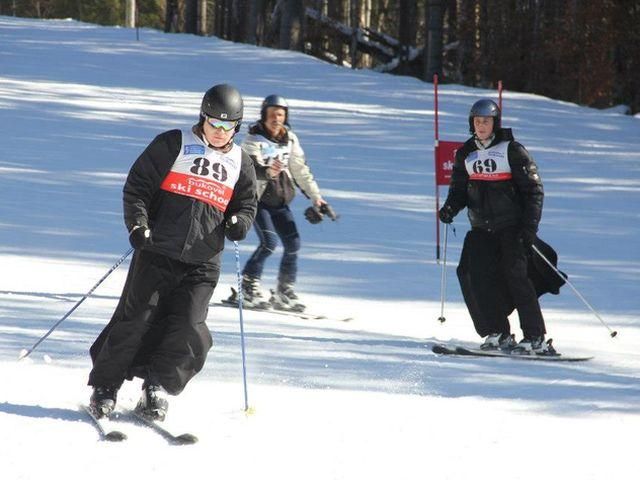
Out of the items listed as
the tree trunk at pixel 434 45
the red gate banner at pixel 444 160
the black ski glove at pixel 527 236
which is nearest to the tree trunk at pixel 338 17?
the tree trunk at pixel 434 45

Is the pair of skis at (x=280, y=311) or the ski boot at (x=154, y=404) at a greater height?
the ski boot at (x=154, y=404)

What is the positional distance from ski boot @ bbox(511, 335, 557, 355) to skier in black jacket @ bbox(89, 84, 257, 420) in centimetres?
338

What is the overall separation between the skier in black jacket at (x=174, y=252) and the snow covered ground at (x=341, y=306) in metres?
0.29

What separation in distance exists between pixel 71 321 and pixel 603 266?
680cm

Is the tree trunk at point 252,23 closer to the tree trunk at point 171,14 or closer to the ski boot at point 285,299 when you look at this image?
the tree trunk at point 171,14

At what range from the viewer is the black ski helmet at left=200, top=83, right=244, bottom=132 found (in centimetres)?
590

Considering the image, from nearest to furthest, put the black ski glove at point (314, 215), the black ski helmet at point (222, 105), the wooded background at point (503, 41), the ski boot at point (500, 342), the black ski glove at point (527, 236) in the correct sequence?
the black ski helmet at point (222, 105)
the black ski glove at point (527, 236)
the ski boot at point (500, 342)
the black ski glove at point (314, 215)
the wooded background at point (503, 41)

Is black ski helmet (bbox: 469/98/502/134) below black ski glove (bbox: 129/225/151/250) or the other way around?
the other way around

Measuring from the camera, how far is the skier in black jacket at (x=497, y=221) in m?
8.53

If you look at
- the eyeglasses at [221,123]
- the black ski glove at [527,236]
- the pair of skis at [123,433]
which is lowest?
the pair of skis at [123,433]

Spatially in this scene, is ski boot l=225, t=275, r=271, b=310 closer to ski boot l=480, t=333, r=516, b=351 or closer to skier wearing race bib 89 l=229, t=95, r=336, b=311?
skier wearing race bib 89 l=229, t=95, r=336, b=311

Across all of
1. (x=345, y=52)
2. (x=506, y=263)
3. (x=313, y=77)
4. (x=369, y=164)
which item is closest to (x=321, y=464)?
(x=506, y=263)

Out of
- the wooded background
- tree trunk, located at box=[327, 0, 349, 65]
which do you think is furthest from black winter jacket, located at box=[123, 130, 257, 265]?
tree trunk, located at box=[327, 0, 349, 65]

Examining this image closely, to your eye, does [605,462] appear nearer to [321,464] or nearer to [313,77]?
[321,464]
